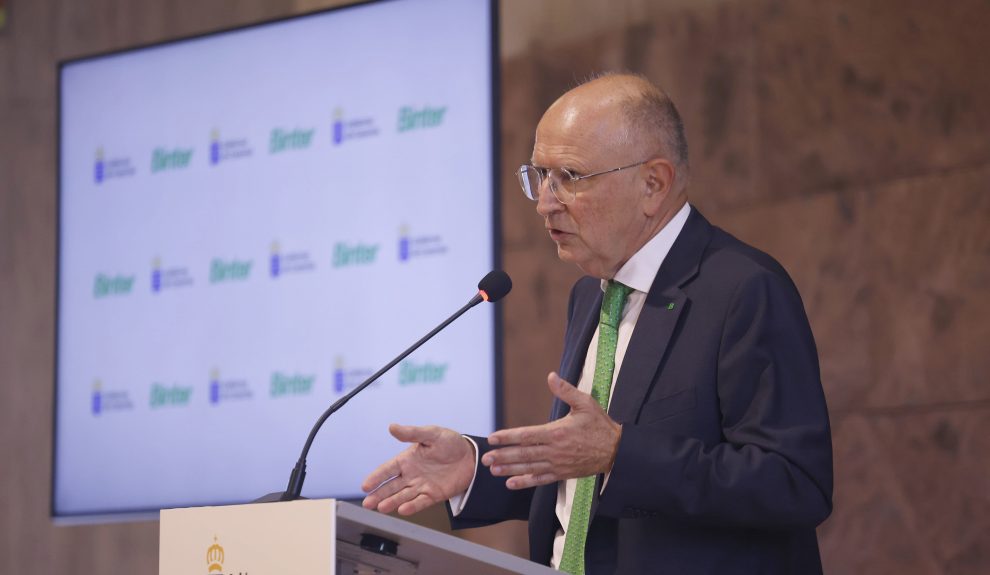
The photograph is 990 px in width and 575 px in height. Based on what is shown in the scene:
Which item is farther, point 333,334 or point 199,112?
point 199,112

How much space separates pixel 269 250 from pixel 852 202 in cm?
204

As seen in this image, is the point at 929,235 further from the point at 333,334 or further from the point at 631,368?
the point at 333,334

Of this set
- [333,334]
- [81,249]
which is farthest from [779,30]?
[81,249]

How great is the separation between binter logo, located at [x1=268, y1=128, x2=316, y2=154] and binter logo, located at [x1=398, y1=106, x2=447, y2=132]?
37cm

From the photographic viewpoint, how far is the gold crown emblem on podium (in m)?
1.79

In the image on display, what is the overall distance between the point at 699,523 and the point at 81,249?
10.9 ft

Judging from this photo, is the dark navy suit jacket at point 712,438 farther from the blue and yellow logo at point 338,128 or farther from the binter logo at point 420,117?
the blue and yellow logo at point 338,128

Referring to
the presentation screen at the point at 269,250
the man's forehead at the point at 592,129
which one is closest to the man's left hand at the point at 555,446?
the man's forehead at the point at 592,129

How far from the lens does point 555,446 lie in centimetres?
190

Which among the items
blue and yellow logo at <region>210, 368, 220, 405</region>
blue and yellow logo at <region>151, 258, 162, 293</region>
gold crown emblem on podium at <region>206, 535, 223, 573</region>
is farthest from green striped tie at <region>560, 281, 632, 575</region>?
blue and yellow logo at <region>151, 258, 162, 293</region>

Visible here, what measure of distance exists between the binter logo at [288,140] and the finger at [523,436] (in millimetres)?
2720

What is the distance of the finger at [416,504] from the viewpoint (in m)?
2.04

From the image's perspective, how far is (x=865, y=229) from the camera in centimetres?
355

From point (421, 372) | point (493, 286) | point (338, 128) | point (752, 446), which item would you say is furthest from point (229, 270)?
point (752, 446)
